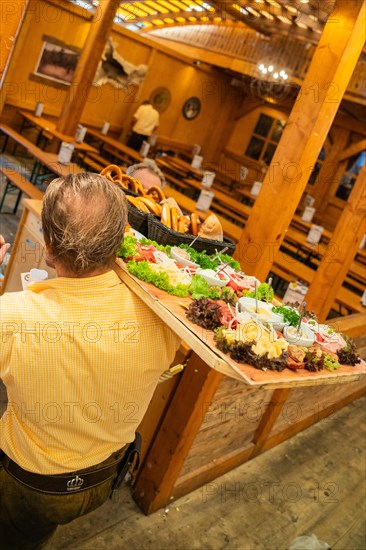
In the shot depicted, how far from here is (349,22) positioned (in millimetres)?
3363

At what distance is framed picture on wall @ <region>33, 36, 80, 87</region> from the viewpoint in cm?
1076

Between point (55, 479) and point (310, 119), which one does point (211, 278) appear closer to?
point (55, 479)

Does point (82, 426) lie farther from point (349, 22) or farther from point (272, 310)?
point (349, 22)

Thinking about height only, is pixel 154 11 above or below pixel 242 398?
above

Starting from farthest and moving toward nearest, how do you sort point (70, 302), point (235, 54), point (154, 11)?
point (154, 11) → point (235, 54) → point (70, 302)

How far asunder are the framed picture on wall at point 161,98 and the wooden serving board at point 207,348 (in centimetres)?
1326

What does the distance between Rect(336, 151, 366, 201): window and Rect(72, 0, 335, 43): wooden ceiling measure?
11.6ft

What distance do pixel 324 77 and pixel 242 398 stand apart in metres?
2.19

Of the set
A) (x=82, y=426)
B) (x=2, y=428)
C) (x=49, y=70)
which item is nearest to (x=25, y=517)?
(x=2, y=428)

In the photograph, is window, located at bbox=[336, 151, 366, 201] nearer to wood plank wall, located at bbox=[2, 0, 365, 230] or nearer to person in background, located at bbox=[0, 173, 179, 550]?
wood plank wall, located at bbox=[2, 0, 365, 230]

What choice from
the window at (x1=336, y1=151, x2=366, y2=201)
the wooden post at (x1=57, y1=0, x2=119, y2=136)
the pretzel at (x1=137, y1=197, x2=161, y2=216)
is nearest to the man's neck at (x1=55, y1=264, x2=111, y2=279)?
the pretzel at (x1=137, y1=197, x2=161, y2=216)

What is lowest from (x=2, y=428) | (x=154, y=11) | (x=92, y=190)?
(x=2, y=428)

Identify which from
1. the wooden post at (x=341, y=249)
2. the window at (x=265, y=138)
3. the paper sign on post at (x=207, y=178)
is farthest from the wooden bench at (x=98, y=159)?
the window at (x=265, y=138)

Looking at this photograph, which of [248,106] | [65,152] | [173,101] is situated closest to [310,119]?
[65,152]
